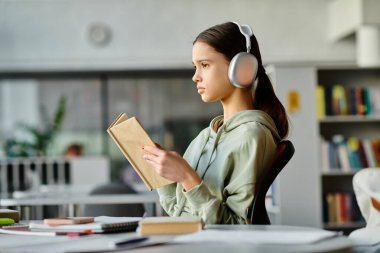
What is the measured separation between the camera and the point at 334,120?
6973mm

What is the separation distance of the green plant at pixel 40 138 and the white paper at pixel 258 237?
659 cm

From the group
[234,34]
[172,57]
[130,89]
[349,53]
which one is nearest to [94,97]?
[130,89]

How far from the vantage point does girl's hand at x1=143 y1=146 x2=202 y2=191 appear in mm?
1688

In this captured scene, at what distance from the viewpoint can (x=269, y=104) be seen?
2088 mm

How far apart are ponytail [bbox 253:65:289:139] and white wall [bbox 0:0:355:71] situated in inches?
239

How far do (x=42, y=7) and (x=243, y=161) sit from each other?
6658 millimetres

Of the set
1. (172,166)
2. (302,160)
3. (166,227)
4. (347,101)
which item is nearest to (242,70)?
(172,166)

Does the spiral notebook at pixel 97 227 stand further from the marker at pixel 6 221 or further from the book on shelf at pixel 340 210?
the book on shelf at pixel 340 210

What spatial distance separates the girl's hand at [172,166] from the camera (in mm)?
1688

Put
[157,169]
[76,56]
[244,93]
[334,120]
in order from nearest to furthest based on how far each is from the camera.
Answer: [157,169] < [244,93] < [334,120] < [76,56]

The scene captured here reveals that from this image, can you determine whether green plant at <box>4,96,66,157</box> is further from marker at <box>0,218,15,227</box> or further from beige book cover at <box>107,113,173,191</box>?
beige book cover at <box>107,113,173,191</box>

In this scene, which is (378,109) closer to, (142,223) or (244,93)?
(244,93)

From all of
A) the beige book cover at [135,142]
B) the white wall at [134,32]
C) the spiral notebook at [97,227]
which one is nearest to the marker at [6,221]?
the spiral notebook at [97,227]

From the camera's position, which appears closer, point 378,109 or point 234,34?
point 234,34
